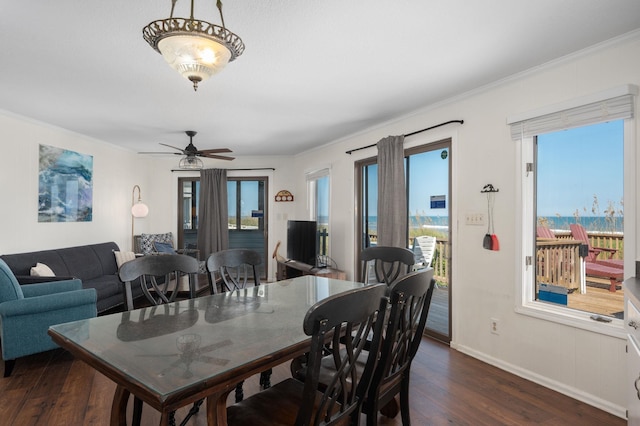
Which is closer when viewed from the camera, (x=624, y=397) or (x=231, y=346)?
(x=231, y=346)

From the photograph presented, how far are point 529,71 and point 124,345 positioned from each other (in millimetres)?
3256


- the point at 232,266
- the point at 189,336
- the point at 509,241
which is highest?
the point at 509,241

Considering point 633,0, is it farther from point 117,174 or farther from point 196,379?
point 117,174

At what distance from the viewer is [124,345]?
→ 51.1 inches

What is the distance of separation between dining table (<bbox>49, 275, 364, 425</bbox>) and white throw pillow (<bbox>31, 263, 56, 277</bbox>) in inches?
105

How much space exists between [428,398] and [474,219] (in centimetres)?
162

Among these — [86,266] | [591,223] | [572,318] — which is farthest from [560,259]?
[86,266]

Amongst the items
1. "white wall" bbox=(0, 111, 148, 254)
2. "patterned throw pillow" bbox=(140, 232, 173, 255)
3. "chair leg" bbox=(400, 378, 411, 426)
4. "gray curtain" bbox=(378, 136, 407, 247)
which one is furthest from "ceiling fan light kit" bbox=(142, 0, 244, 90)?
"patterned throw pillow" bbox=(140, 232, 173, 255)

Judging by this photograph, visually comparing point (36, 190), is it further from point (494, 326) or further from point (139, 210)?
point (494, 326)

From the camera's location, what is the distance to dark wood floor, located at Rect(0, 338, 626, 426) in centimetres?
215

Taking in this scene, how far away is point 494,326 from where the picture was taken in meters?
2.96

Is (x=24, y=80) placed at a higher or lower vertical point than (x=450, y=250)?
higher

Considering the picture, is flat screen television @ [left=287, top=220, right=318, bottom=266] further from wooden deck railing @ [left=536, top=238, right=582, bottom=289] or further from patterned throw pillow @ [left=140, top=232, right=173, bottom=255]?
wooden deck railing @ [left=536, top=238, right=582, bottom=289]

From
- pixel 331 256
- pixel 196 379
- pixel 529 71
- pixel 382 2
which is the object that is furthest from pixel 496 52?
pixel 331 256
